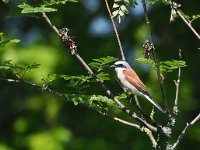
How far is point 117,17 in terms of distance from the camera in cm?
367

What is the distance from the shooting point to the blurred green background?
1041 cm

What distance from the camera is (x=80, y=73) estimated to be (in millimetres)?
10758

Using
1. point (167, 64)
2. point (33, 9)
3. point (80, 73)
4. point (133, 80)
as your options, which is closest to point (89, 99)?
point (167, 64)

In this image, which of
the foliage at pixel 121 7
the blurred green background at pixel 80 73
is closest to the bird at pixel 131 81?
the foliage at pixel 121 7

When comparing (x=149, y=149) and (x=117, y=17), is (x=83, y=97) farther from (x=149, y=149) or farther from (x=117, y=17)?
(x=149, y=149)

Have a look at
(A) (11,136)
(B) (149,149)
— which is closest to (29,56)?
(A) (11,136)

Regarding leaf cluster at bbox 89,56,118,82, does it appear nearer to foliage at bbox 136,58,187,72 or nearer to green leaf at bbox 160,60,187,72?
foliage at bbox 136,58,187,72

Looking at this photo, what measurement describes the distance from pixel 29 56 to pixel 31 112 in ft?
3.61

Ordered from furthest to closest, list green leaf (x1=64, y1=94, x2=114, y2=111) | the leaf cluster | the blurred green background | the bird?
the blurred green background < the bird < the leaf cluster < green leaf (x1=64, y1=94, x2=114, y2=111)

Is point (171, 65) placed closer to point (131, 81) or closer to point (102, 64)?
point (102, 64)

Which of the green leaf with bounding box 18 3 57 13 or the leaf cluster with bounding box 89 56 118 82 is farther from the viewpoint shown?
the leaf cluster with bounding box 89 56 118 82

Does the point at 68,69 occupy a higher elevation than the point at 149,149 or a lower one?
higher

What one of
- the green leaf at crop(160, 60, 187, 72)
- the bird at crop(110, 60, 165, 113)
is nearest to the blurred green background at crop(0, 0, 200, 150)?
the bird at crop(110, 60, 165, 113)

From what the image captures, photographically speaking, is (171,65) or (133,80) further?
(133,80)
